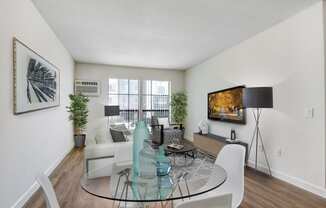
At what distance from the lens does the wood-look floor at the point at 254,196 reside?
2320 millimetres

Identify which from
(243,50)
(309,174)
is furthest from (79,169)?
(243,50)

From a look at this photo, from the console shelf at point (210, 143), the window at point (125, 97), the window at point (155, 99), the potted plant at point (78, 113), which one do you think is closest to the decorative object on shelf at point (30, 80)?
the potted plant at point (78, 113)

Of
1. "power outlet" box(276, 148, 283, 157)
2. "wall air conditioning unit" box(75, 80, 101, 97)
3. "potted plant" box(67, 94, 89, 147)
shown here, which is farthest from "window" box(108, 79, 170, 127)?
"power outlet" box(276, 148, 283, 157)

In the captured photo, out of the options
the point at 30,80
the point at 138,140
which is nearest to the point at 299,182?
the point at 138,140

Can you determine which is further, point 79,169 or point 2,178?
point 79,169

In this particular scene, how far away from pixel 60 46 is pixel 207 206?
173 inches

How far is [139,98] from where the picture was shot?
686 cm

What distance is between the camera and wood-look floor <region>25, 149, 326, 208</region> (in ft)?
7.61

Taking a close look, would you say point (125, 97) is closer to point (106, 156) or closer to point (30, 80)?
point (30, 80)

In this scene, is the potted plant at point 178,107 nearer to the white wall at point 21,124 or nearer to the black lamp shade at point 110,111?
the black lamp shade at point 110,111

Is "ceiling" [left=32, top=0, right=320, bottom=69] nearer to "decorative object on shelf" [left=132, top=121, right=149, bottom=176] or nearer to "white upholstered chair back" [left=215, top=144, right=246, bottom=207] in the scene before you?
"decorative object on shelf" [left=132, top=121, right=149, bottom=176]

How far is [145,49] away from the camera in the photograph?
4.61m

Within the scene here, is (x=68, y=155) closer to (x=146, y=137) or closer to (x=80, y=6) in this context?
(x=80, y=6)

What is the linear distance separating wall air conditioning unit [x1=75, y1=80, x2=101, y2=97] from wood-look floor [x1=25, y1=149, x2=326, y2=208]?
3.27 meters
